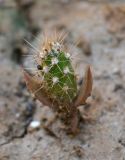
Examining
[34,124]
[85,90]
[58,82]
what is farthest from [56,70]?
[34,124]

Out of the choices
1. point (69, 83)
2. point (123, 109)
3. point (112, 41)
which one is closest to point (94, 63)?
point (112, 41)

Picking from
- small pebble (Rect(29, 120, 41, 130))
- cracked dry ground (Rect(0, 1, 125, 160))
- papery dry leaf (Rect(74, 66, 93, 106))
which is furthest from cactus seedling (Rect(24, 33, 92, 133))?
small pebble (Rect(29, 120, 41, 130))

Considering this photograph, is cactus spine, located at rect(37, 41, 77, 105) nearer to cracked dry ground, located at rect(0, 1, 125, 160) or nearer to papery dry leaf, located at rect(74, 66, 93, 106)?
papery dry leaf, located at rect(74, 66, 93, 106)

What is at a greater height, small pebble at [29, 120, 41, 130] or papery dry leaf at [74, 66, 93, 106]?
papery dry leaf at [74, 66, 93, 106]

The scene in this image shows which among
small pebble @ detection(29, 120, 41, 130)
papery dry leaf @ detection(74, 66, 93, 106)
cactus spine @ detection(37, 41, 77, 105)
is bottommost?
small pebble @ detection(29, 120, 41, 130)

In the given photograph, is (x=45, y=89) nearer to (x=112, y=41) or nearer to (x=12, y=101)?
(x=12, y=101)

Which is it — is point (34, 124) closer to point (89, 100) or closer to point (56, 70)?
point (89, 100)

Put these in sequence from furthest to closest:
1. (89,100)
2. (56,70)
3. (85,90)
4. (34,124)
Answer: (89,100) → (34,124) → (85,90) → (56,70)
